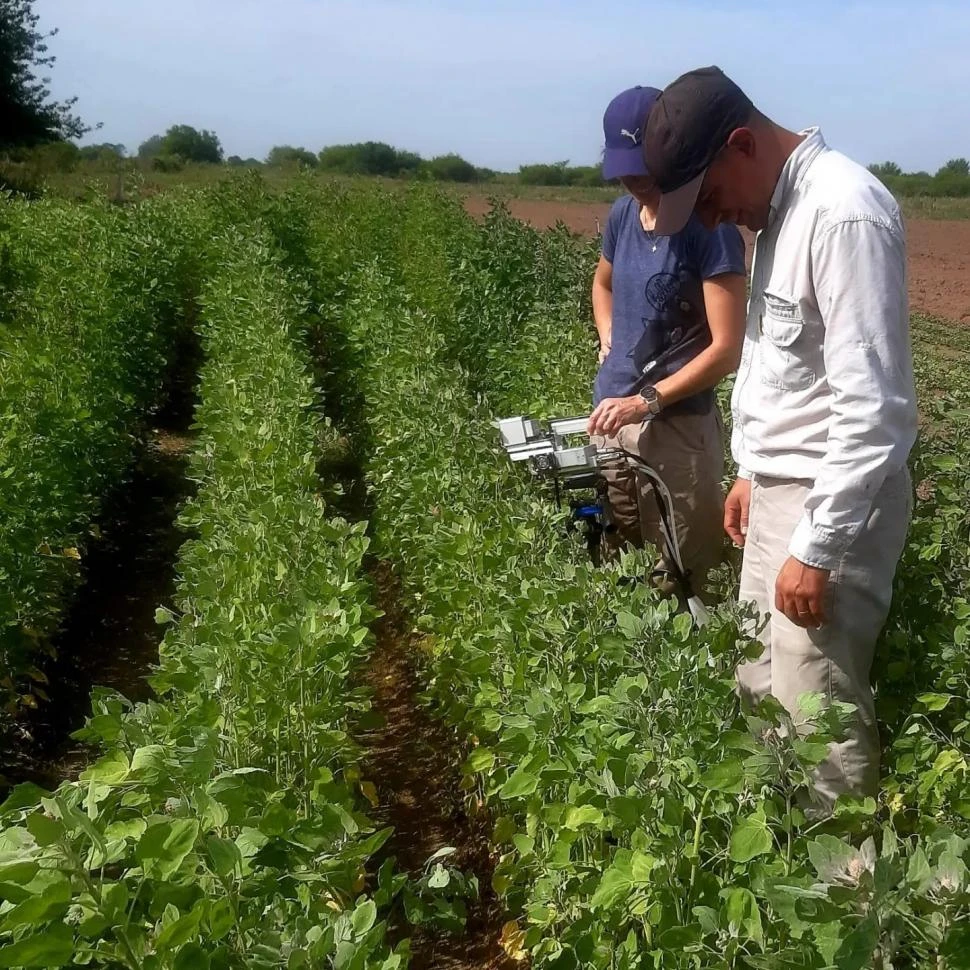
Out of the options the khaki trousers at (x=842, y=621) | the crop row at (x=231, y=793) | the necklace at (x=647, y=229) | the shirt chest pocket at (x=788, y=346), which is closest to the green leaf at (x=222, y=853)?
the crop row at (x=231, y=793)

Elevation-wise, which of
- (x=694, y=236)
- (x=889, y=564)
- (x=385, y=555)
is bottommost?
(x=385, y=555)

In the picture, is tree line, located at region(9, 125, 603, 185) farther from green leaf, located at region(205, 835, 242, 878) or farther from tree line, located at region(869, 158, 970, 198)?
green leaf, located at region(205, 835, 242, 878)

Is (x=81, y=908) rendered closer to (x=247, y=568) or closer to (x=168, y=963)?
(x=168, y=963)

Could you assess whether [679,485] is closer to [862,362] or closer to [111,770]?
[862,362]

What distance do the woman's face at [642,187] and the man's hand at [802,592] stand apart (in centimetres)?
126

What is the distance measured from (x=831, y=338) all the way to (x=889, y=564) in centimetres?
54

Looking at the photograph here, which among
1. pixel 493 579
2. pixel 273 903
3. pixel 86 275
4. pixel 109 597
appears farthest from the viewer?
→ pixel 86 275

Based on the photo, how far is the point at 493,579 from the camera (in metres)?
2.94

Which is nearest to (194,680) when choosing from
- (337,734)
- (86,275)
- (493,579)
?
(337,734)

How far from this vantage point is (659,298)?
123 inches

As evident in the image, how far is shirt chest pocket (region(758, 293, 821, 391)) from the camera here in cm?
210

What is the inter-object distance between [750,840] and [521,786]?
1.88 ft

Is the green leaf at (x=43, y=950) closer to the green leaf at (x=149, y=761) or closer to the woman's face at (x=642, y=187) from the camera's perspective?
the green leaf at (x=149, y=761)

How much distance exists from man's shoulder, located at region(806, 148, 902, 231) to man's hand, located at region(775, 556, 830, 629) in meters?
0.68
